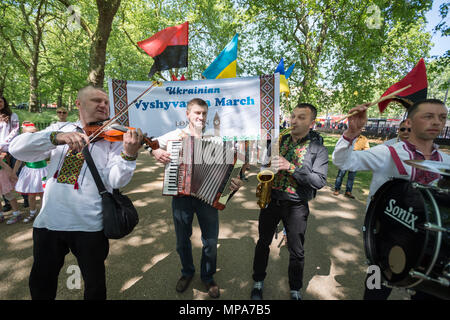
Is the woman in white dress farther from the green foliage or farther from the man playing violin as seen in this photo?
the green foliage

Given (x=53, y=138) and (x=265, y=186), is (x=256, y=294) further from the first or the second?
(x=53, y=138)

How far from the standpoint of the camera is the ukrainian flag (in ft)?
12.6

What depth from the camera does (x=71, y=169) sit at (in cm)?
169

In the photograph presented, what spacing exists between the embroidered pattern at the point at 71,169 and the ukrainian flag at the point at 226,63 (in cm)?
294

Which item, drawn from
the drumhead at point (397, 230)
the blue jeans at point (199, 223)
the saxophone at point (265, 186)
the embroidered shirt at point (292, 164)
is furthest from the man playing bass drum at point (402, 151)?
the blue jeans at point (199, 223)

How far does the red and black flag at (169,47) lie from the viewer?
3422mm

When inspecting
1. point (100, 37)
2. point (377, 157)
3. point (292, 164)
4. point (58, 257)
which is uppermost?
point (100, 37)

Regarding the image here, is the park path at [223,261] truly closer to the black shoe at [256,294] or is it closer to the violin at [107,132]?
the black shoe at [256,294]

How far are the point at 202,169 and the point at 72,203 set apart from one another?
4.06 feet

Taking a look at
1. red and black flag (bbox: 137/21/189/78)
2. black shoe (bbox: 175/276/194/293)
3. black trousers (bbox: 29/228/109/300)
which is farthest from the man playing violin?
red and black flag (bbox: 137/21/189/78)

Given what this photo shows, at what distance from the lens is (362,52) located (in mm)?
8555

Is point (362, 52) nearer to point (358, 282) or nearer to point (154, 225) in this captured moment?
point (358, 282)

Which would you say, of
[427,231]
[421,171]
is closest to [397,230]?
[427,231]
